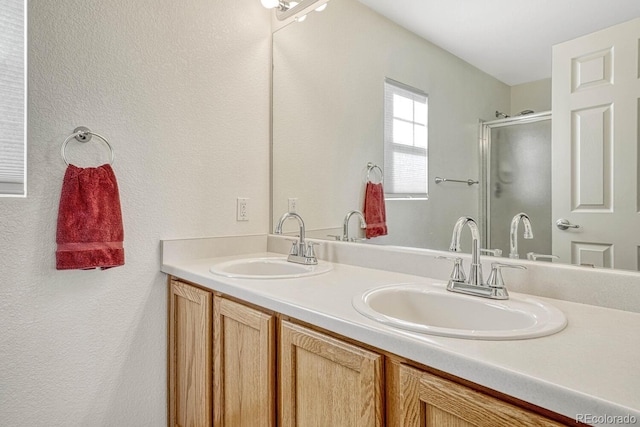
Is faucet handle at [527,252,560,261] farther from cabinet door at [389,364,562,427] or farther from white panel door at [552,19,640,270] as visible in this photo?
cabinet door at [389,364,562,427]

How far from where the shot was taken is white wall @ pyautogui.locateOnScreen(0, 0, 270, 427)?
1.27 meters

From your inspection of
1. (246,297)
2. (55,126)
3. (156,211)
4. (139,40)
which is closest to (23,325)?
(156,211)

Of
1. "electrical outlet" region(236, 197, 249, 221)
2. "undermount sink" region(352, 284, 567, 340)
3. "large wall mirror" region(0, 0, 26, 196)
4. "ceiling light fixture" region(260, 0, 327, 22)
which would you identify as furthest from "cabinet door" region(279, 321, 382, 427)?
"ceiling light fixture" region(260, 0, 327, 22)

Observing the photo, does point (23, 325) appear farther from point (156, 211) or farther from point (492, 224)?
point (492, 224)

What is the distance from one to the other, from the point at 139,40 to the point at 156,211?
694mm

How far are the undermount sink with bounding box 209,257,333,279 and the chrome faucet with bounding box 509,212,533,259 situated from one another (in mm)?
633

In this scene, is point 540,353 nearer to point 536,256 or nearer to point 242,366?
point 536,256

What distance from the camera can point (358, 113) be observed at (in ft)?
5.49

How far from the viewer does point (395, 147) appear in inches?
60.1

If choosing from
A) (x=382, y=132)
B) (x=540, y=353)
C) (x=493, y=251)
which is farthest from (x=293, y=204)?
(x=540, y=353)

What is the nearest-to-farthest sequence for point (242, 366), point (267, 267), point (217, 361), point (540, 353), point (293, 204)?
point (540, 353) → point (242, 366) → point (217, 361) → point (267, 267) → point (293, 204)

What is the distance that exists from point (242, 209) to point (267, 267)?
1.12 ft

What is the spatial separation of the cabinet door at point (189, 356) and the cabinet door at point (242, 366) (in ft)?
0.16

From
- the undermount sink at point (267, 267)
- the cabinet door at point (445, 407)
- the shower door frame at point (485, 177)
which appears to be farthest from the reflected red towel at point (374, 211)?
the cabinet door at point (445, 407)
